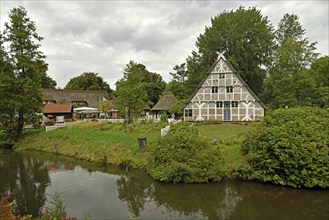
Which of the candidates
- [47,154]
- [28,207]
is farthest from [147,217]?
[47,154]

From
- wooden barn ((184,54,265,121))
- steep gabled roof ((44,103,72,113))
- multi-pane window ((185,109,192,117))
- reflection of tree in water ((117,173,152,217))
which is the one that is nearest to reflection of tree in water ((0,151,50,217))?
reflection of tree in water ((117,173,152,217))

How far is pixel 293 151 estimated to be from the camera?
10.9 metres

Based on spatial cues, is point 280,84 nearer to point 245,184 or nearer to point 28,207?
point 245,184

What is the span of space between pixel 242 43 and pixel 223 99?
1082cm

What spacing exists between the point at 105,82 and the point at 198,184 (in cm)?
6539

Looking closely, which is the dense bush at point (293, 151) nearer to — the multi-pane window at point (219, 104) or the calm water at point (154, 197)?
the calm water at point (154, 197)

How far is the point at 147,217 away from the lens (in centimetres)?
906

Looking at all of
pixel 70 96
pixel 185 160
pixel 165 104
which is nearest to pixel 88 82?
pixel 70 96

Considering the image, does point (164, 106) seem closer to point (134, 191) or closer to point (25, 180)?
point (25, 180)

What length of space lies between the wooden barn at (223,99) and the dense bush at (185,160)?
14856mm

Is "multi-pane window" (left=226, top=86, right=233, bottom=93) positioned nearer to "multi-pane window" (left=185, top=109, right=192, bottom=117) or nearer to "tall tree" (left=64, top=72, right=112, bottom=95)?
"multi-pane window" (left=185, top=109, right=192, bottom=117)

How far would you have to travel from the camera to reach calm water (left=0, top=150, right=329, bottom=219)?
9.24m

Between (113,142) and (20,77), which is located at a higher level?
(20,77)

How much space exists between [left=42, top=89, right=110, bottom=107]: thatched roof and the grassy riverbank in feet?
59.1
